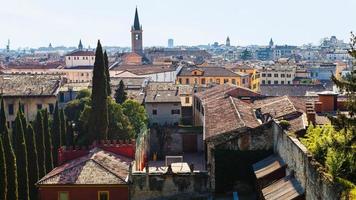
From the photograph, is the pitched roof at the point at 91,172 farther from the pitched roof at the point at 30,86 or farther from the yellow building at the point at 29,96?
the pitched roof at the point at 30,86

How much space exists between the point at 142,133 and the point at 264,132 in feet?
63.4

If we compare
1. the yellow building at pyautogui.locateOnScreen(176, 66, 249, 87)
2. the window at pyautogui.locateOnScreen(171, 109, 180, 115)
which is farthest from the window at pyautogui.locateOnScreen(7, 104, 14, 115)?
the yellow building at pyautogui.locateOnScreen(176, 66, 249, 87)

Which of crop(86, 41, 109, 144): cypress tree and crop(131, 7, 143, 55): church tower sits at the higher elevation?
crop(131, 7, 143, 55): church tower

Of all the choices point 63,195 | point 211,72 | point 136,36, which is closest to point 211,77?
point 211,72

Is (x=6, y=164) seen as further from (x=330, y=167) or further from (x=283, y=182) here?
(x=330, y=167)

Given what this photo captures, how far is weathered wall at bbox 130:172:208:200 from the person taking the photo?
36.0 metres

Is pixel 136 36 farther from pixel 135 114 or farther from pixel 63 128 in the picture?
pixel 63 128

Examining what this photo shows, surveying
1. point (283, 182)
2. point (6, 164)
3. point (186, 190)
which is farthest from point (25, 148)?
point (283, 182)

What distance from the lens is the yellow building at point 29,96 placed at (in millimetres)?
70625

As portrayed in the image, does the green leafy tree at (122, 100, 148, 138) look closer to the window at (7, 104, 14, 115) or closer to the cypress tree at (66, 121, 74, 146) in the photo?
the cypress tree at (66, 121, 74, 146)

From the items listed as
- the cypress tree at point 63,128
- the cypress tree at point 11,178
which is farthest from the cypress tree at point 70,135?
the cypress tree at point 11,178

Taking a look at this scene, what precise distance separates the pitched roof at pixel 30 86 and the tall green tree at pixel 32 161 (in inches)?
1222

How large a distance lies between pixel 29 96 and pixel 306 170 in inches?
2091

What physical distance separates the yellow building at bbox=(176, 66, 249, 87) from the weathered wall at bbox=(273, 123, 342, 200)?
7329 centimetres
